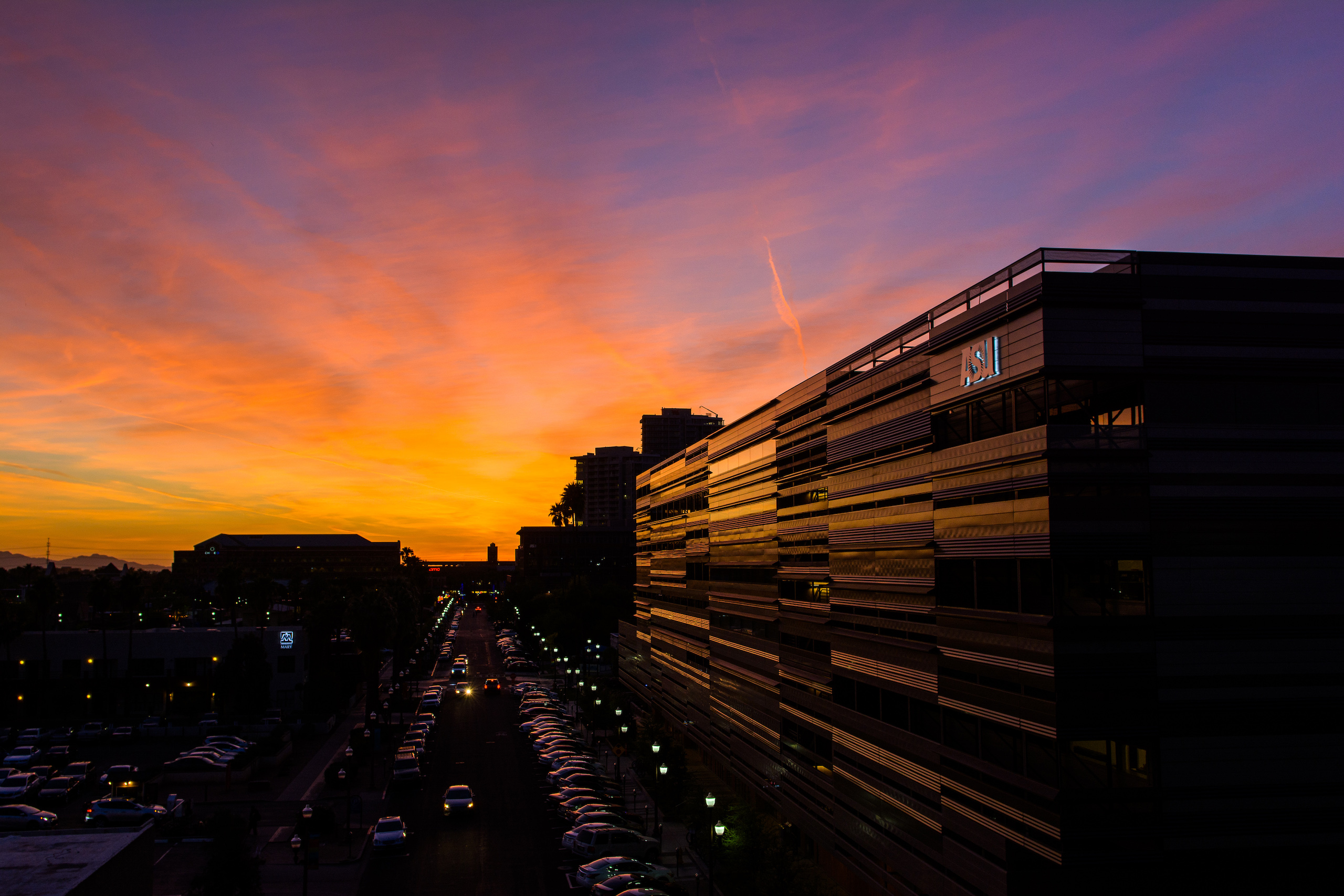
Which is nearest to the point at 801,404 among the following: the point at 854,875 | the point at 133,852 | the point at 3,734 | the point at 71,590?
the point at 854,875

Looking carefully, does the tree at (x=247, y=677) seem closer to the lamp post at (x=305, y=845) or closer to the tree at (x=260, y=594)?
the tree at (x=260, y=594)

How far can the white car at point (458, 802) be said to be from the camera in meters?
57.4

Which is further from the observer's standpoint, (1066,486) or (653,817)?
(653,817)

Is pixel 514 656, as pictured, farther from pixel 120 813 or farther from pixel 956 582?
pixel 956 582

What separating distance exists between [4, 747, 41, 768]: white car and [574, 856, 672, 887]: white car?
52041mm

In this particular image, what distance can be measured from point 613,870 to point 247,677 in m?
62.6

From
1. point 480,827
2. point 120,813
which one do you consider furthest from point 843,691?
point 120,813

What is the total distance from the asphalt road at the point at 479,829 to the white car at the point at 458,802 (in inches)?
23.8

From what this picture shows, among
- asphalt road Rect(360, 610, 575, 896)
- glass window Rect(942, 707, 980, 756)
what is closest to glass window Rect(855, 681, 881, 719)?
glass window Rect(942, 707, 980, 756)

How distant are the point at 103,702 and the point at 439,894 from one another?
73515 mm

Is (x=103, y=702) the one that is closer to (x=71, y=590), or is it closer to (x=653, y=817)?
(x=653, y=817)

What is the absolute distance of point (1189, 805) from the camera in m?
26.1

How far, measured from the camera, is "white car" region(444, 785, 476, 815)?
5741cm

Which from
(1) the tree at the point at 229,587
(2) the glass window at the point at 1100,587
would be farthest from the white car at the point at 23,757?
(2) the glass window at the point at 1100,587
